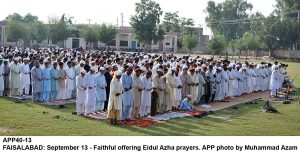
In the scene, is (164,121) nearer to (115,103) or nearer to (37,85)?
(115,103)

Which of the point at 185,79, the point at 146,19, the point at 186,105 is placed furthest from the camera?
the point at 146,19

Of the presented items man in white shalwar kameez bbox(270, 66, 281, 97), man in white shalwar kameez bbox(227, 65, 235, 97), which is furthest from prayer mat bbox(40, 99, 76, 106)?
man in white shalwar kameez bbox(270, 66, 281, 97)

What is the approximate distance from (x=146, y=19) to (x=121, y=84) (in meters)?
35.3

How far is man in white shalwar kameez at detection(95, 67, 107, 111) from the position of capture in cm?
1291

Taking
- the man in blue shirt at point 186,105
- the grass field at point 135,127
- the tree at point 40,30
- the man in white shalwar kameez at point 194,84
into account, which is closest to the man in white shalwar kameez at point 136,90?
the grass field at point 135,127

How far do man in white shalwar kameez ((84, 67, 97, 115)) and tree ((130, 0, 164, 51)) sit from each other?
110ft

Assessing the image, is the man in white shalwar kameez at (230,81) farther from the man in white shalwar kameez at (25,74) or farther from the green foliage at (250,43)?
the green foliage at (250,43)

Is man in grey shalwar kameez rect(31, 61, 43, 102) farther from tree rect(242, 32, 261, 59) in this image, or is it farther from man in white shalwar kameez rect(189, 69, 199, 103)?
tree rect(242, 32, 261, 59)

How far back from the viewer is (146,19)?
46375mm

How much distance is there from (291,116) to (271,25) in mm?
45233

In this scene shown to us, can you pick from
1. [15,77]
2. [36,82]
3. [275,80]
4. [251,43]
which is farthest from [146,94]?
[251,43]

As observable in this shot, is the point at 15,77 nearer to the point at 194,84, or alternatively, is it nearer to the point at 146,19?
the point at 194,84

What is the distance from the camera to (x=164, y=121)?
12.3 meters

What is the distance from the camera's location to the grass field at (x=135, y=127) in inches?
413
